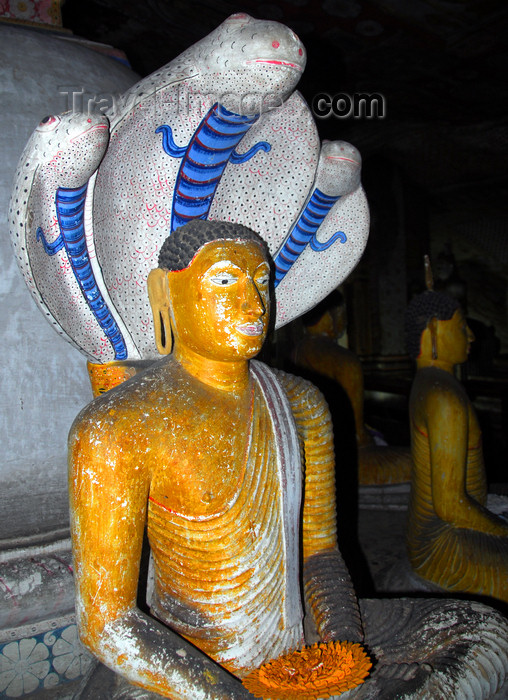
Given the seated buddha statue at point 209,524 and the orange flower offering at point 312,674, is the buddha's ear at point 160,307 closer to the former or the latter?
the seated buddha statue at point 209,524

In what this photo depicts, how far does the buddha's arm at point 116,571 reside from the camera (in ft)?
3.67

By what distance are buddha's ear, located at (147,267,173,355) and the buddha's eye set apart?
0.48ft

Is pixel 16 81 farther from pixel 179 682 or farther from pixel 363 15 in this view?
pixel 363 15

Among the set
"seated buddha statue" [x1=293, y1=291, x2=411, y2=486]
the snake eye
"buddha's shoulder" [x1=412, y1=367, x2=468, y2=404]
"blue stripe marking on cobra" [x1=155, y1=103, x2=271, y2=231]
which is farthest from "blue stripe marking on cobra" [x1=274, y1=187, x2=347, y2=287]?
"seated buddha statue" [x1=293, y1=291, x2=411, y2=486]

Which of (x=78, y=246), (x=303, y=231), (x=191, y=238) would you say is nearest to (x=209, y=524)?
(x=191, y=238)

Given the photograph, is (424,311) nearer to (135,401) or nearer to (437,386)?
(437,386)

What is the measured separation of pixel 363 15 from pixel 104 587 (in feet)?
19.3

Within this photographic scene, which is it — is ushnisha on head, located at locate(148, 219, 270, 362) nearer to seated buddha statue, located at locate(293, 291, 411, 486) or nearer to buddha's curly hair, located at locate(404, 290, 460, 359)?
buddha's curly hair, located at locate(404, 290, 460, 359)

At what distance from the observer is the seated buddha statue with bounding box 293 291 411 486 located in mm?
4137

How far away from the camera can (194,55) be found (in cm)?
126

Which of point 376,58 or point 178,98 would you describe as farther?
point 376,58

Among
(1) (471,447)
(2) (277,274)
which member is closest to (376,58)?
(1) (471,447)

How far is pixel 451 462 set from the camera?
2.48 meters

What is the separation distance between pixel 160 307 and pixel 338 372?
3.20 meters
